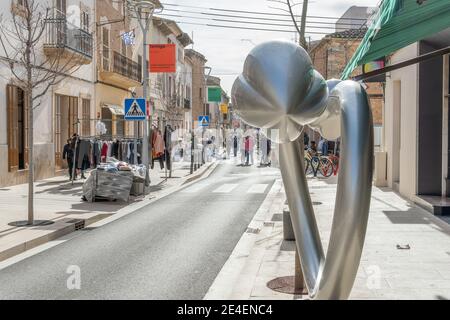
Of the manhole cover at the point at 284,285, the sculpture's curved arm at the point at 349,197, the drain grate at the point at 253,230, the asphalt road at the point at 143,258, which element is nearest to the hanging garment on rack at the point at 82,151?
the asphalt road at the point at 143,258

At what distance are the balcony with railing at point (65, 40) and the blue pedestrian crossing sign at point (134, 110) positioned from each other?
4.25 meters

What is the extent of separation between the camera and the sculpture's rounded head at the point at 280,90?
1.11 m

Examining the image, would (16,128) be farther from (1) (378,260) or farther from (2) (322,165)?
(1) (378,260)

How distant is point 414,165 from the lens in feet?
45.0

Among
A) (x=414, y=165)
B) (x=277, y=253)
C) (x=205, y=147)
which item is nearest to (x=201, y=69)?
(x=205, y=147)

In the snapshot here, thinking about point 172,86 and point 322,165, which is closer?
point 322,165

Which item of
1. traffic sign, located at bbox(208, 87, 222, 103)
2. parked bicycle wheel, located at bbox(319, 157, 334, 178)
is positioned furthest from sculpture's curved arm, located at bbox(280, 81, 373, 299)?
traffic sign, located at bbox(208, 87, 222, 103)

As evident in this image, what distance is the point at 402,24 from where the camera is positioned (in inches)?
193

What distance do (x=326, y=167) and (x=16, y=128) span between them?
37.0 feet

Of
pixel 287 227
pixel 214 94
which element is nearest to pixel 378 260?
pixel 287 227

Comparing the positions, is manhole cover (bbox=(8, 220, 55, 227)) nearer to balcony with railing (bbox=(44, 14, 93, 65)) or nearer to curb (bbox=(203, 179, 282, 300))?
curb (bbox=(203, 179, 282, 300))

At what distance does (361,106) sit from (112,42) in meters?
30.2

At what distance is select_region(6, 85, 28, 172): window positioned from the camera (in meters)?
18.2

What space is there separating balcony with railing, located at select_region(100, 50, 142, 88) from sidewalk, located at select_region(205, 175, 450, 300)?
1842 cm
